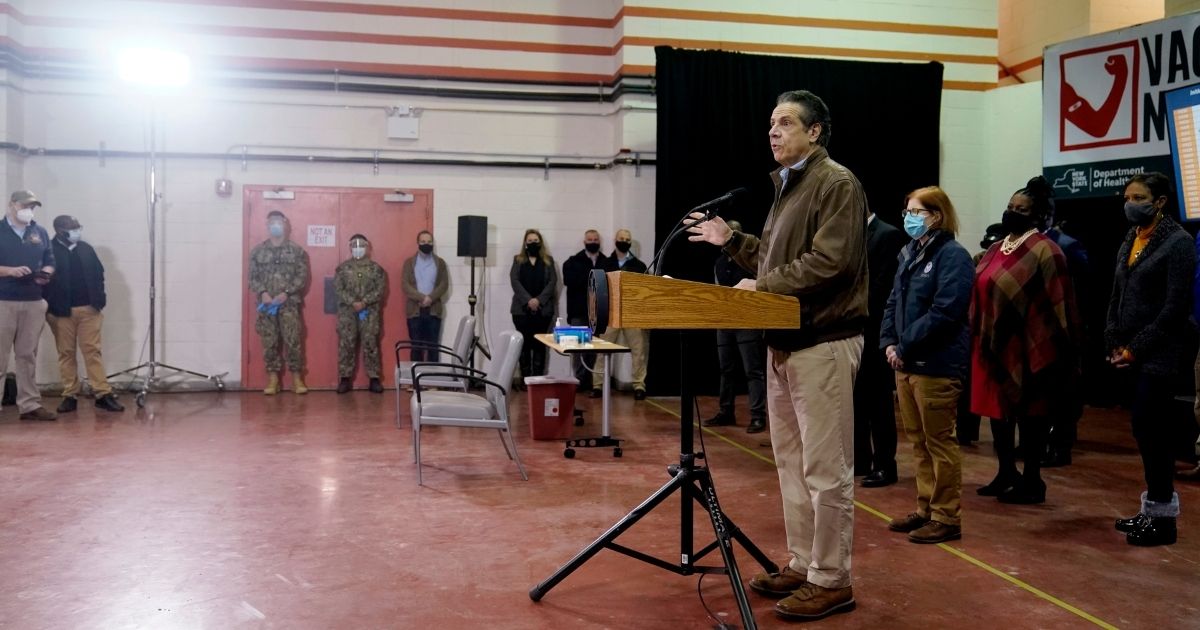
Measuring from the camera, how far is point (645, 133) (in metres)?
9.11

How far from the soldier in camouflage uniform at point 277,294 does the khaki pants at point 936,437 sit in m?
6.28

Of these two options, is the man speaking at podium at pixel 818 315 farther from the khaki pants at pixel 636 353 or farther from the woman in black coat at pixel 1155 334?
the khaki pants at pixel 636 353

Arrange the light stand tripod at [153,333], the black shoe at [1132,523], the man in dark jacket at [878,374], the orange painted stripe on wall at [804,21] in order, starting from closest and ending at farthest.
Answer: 1. the black shoe at [1132,523]
2. the man in dark jacket at [878,374]
3. the light stand tripod at [153,333]
4. the orange painted stripe on wall at [804,21]

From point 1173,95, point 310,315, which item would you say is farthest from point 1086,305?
point 310,315

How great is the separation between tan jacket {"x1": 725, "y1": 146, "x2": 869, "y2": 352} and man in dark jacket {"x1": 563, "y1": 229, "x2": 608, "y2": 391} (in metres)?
6.12

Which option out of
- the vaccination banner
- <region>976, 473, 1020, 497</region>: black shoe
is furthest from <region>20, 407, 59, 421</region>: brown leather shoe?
the vaccination banner

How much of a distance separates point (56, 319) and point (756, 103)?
6.26 metres

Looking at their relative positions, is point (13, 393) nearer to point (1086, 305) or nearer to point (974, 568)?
point (974, 568)

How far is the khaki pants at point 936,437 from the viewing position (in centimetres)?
371

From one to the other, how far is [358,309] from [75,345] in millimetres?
2322

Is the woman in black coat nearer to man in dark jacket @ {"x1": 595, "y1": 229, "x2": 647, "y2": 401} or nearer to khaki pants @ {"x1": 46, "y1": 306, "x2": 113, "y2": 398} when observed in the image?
man in dark jacket @ {"x1": 595, "y1": 229, "x2": 647, "y2": 401}

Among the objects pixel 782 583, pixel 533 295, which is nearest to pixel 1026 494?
pixel 782 583

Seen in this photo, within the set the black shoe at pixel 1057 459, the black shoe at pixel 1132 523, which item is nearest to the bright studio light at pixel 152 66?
the black shoe at pixel 1057 459

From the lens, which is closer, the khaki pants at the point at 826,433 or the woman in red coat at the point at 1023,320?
the khaki pants at the point at 826,433
